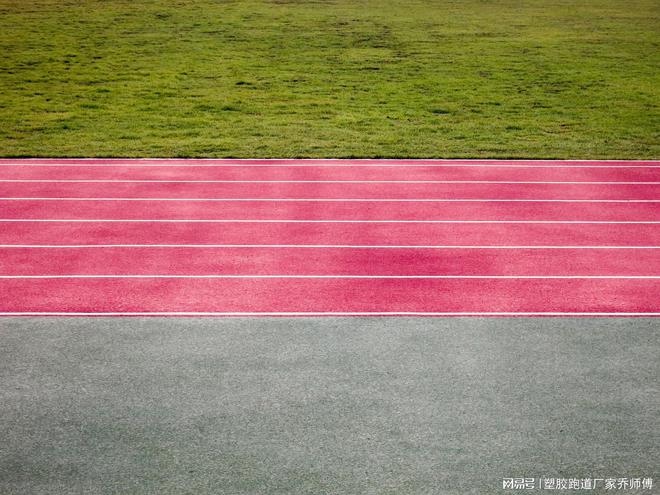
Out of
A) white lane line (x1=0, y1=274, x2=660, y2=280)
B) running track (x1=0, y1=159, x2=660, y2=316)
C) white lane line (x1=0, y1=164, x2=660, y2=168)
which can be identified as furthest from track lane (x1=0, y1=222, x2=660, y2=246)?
white lane line (x1=0, y1=164, x2=660, y2=168)

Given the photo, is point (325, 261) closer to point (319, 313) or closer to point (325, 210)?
point (319, 313)

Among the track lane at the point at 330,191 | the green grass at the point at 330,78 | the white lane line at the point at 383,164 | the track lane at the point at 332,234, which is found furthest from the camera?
the green grass at the point at 330,78

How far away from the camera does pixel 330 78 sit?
1891cm

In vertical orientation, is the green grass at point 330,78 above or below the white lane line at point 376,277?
below

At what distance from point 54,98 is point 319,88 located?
20.8ft

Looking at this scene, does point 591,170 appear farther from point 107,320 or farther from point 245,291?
point 107,320

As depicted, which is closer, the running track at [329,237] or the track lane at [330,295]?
the track lane at [330,295]

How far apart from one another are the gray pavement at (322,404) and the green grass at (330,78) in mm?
7103

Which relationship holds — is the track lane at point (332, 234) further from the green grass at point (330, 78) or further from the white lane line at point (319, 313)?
the green grass at point (330, 78)

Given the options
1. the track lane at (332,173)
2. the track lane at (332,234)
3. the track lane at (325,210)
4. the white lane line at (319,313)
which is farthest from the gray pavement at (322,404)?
the track lane at (332,173)

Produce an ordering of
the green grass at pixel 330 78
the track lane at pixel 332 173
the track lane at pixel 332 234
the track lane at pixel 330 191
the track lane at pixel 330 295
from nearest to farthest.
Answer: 1. the track lane at pixel 330 295
2. the track lane at pixel 332 234
3. the track lane at pixel 330 191
4. the track lane at pixel 332 173
5. the green grass at pixel 330 78

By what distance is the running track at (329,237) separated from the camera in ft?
23.0

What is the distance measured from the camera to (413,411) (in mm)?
5109

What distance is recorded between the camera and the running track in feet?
23.0
